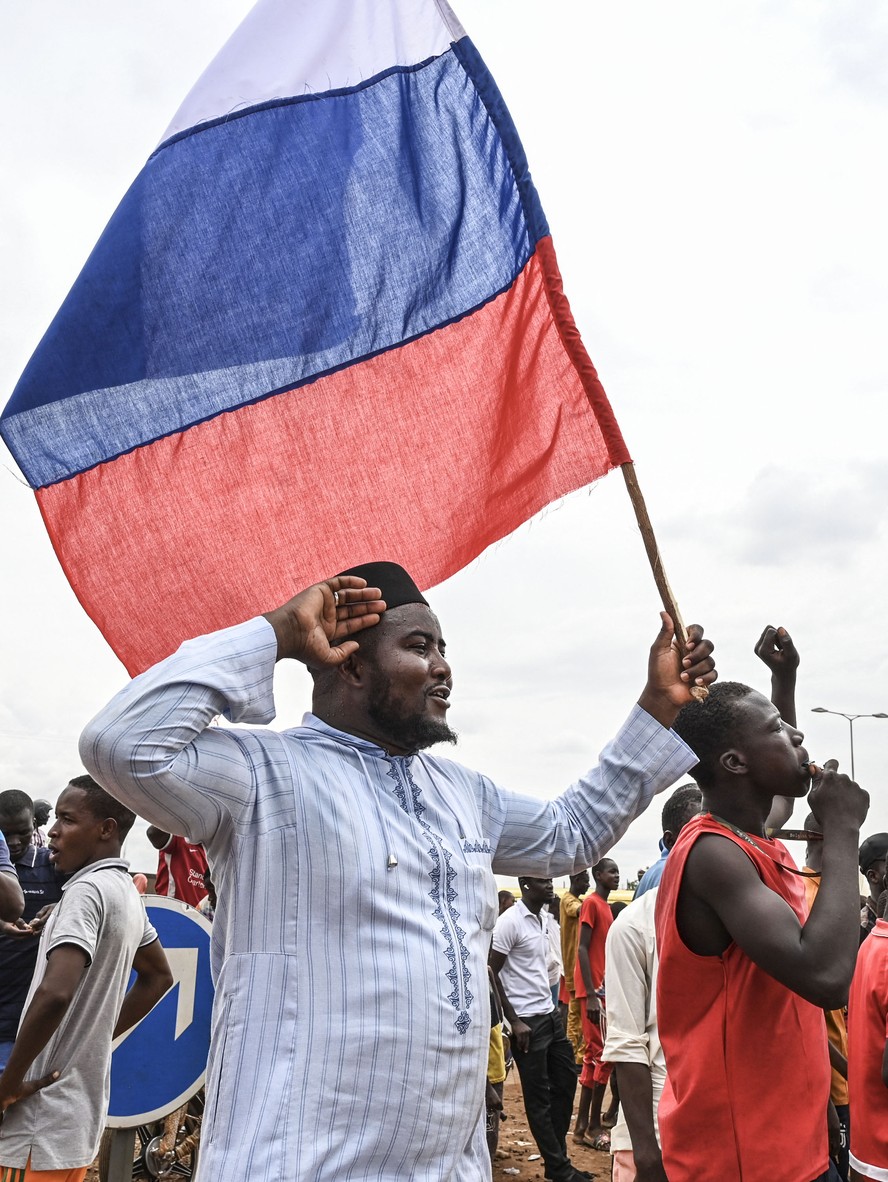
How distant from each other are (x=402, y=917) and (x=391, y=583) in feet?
2.93

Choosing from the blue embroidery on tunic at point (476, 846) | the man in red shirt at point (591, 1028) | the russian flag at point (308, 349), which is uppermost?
the russian flag at point (308, 349)

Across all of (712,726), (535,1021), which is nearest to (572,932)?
(535,1021)

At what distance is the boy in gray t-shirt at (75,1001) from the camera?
4.13m

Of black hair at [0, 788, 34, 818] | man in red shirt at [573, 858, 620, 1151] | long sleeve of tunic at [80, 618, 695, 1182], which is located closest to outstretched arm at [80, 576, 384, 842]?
long sleeve of tunic at [80, 618, 695, 1182]

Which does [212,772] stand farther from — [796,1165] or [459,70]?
[459,70]

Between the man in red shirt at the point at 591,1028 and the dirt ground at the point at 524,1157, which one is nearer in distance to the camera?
the dirt ground at the point at 524,1157

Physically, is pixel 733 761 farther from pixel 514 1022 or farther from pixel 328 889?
pixel 514 1022

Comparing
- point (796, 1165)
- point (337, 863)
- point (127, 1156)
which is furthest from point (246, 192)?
point (127, 1156)

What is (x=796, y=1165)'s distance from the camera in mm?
3059

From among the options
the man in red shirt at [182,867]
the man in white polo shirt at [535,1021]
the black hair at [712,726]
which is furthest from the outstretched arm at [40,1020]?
the man in white polo shirt at [535,1021]

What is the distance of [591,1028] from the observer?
10961 mm

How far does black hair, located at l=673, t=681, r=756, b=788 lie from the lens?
11.8 feet

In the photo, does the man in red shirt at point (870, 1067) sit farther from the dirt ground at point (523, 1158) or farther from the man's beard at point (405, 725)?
the dirt ground at point (523, 1158)

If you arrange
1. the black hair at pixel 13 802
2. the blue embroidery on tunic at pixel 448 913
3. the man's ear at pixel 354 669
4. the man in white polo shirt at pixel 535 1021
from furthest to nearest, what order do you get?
the man in white polo shirt at pixel 535 1021 < the black hair at pixel 13 802 < the man's ear at pixel 354 669 < the blue embroidery on tunic at pixel 448 913
